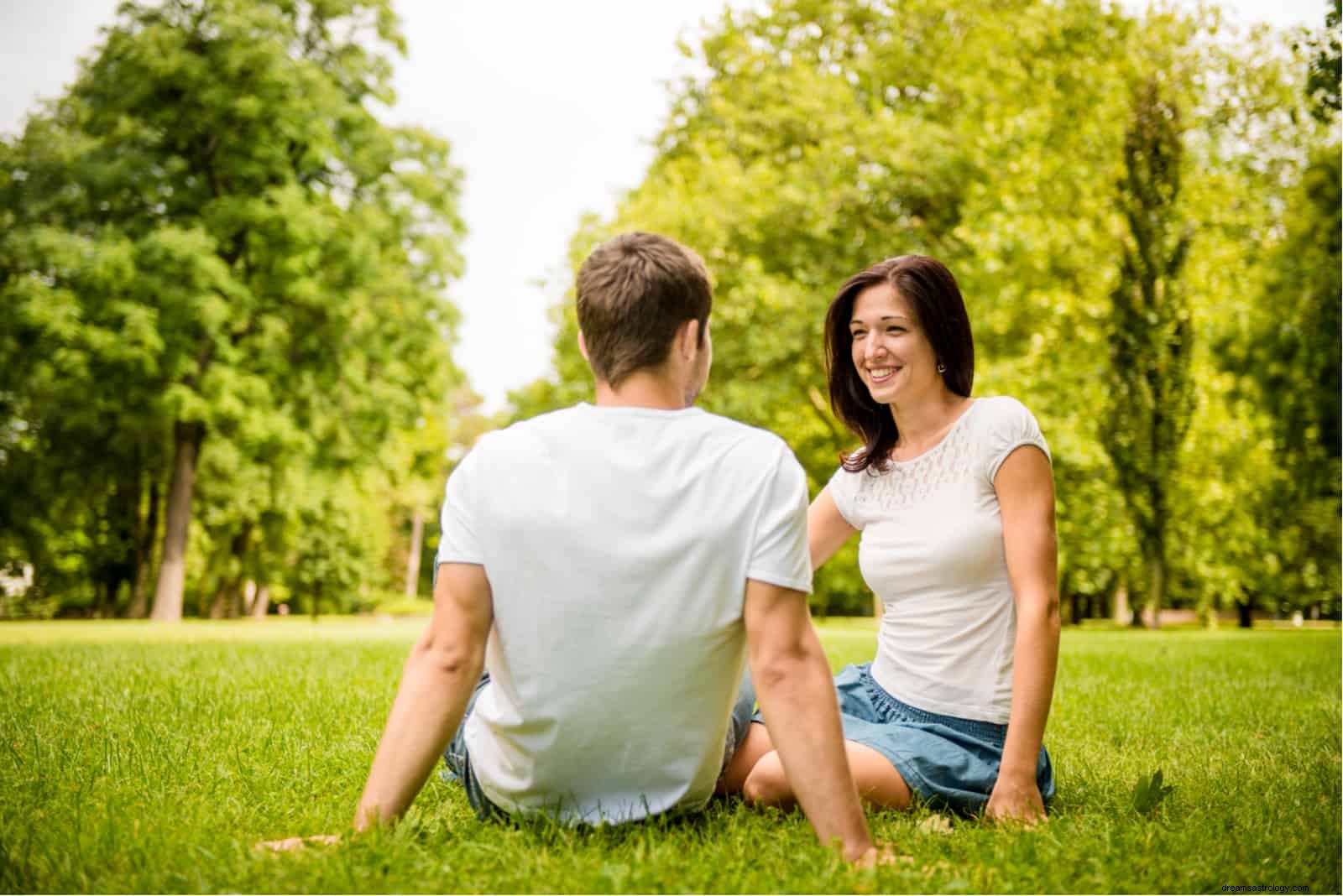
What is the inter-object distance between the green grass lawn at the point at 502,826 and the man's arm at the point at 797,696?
18 centimetres

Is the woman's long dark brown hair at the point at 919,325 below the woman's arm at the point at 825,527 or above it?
above

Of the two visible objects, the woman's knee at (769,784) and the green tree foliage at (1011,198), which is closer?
the woman's knee at (769,784)

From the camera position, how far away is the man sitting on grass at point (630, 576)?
2553mm

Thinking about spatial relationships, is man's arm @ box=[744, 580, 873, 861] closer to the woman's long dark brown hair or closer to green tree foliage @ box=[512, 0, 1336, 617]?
the woman's long dark brown hair

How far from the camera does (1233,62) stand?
20.3 meters

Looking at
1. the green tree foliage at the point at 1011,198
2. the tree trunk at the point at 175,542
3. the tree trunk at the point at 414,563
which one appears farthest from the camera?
the tree trunk at the point at 414,563

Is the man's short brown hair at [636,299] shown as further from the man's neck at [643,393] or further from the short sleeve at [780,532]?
the short sleeve at [780,532]

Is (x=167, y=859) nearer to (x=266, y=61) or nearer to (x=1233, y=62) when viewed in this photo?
(x=266, y=61)

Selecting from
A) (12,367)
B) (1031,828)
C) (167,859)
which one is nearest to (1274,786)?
(1031,828)

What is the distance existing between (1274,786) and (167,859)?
3736 mm

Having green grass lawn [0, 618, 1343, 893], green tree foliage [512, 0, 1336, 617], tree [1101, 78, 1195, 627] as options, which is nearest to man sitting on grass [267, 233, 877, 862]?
green grass lawn [0, 618, 1343, 893]

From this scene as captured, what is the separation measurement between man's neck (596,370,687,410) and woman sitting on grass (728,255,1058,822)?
3.26ft

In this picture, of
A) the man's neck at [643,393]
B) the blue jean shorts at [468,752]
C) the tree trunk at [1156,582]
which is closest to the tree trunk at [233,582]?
the tree trunk at [1156,582]

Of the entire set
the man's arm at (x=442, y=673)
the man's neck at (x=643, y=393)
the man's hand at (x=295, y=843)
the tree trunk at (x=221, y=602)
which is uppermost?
the man's neck at (x=643, y=393)
